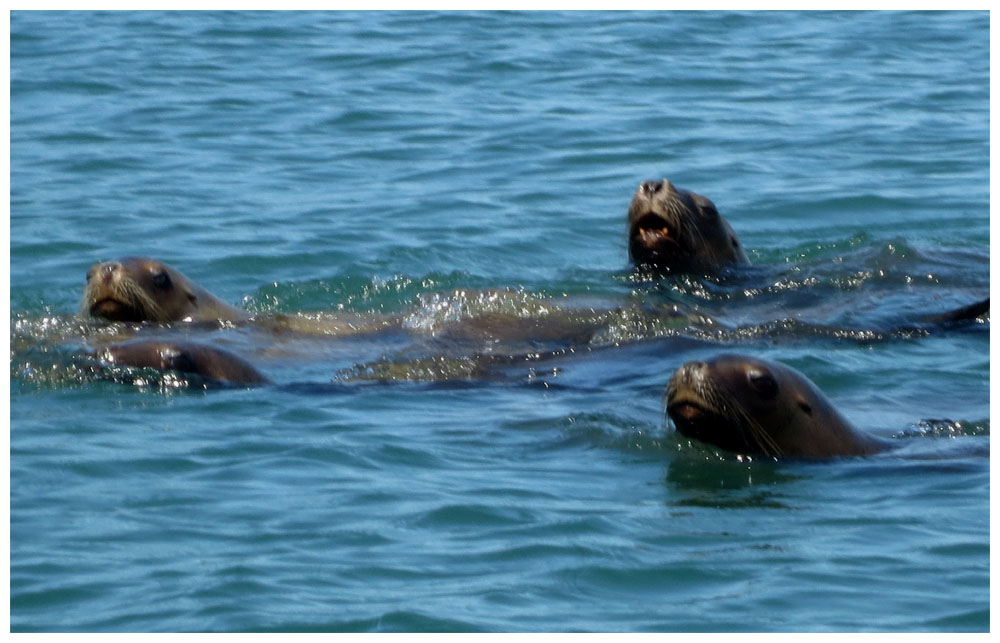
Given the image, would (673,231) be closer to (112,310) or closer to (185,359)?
(112,310)

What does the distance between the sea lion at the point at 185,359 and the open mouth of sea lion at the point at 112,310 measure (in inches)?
42.3

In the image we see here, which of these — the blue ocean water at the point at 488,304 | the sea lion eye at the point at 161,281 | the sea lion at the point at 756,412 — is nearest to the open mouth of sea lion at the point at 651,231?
the blue ocean water at the point at 488,304

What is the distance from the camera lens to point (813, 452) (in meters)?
7.76

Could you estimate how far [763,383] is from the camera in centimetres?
769

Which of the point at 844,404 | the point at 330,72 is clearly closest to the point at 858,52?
the point at 330,72

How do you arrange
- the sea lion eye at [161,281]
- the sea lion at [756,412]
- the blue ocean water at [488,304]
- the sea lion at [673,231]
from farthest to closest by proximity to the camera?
1. the sea lion at [673,231]
2. the sea lion eye at [161,281]
3. the sea lion at [756,412]
4. the blue ocean water at [488,304]

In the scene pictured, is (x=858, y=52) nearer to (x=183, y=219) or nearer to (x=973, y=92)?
(x=973, y=92)

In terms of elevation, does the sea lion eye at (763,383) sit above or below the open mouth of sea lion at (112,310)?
above

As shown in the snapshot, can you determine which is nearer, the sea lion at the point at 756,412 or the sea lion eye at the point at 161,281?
the sea lion at the point at 756,412

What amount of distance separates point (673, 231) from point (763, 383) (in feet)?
12.7

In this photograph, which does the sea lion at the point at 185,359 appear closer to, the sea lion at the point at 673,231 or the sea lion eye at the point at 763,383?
the sea lion eye at the point at 763,383

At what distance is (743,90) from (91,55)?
6577 mm

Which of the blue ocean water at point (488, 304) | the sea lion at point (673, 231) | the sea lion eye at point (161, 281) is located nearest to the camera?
the blue ocean water at point (488, 304)

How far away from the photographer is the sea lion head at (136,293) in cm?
1005
